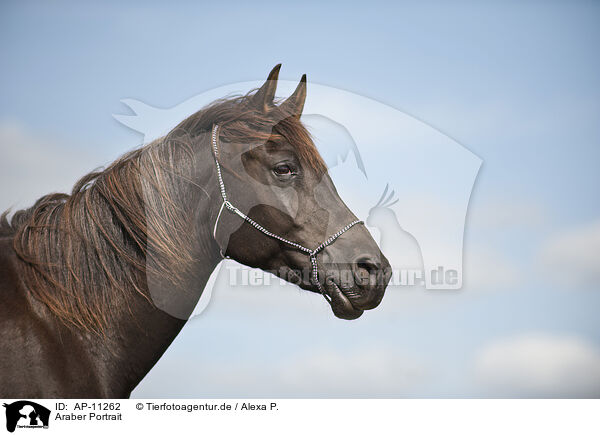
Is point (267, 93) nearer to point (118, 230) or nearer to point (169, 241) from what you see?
point (169, 241)

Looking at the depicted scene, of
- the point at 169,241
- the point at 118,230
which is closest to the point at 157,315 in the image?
the point at 169,241

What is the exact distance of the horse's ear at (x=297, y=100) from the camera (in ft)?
9.37

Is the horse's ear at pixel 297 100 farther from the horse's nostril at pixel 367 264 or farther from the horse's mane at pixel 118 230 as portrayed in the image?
the horse's nostril at pixel 367 264

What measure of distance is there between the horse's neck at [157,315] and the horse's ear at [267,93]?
1.47ft

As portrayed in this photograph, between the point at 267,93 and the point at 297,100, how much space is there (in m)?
0.27

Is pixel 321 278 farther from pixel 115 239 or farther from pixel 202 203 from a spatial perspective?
pixel 115 239

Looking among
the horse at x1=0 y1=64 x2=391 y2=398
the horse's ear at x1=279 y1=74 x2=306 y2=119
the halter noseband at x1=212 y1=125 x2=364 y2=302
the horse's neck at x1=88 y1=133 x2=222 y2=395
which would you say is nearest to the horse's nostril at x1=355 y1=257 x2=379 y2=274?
the horse at x1=0 y1=64 x2=391 y2=398

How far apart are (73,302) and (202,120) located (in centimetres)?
126

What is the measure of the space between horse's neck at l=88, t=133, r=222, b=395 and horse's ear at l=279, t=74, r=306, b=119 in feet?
1.94

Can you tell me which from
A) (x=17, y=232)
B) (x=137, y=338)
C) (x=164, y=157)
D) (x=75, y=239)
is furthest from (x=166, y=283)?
(x=17, y=232)
